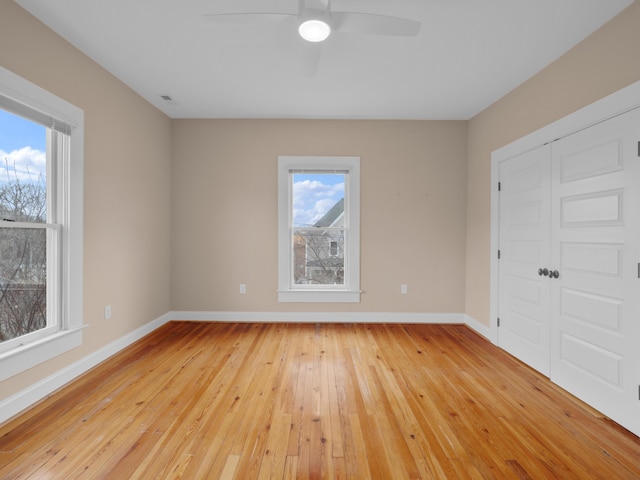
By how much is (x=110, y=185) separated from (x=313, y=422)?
9.38ft

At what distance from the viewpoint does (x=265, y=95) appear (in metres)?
3.45

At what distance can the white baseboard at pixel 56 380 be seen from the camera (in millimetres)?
2039

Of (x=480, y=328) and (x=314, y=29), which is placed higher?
(x=314, y=29)

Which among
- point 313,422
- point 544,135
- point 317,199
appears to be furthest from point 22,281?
point 544,135

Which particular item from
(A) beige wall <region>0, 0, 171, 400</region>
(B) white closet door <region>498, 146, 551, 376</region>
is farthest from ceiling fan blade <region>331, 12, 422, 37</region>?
(A) beige wall <region>0, 0, 171, 400</region>

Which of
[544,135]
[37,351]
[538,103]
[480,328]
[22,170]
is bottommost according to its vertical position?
[480,328]

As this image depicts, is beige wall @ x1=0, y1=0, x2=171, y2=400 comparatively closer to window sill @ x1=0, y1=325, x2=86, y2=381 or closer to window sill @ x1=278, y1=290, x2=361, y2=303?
window sill @ x1=0, y1=325, x2=86, y2=381

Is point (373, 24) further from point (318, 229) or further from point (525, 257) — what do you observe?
point (318, 229)

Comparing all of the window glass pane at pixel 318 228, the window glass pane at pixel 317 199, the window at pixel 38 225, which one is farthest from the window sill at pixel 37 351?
the window glass pane at pixel 317 199

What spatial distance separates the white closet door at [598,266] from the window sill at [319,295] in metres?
2.20

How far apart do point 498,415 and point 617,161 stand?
1.92m

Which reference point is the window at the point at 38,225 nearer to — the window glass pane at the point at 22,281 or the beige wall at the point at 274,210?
the window glass pane at the point at 22,281

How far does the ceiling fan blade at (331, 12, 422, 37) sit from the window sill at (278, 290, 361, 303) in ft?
9.89

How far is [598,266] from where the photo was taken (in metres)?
2.26
